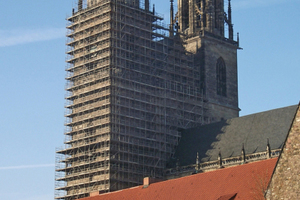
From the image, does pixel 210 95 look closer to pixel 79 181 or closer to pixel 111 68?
pixel 111 68

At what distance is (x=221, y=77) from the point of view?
77.8 m

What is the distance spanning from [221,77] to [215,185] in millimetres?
41979

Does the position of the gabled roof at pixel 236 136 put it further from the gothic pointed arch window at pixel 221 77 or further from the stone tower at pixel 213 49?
the gothic pointed arch window at pixel 221 77

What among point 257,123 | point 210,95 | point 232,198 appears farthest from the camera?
point 210,95

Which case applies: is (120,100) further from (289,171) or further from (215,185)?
(289,171)

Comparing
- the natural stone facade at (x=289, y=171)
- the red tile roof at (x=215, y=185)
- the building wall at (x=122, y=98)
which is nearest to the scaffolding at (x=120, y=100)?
the building wall at (x=122, y=98)

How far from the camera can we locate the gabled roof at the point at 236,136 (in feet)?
203

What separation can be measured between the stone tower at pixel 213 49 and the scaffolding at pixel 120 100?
2764mm

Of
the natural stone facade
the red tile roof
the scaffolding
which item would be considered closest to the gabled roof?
the scaffolding

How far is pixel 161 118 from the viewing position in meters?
70.6

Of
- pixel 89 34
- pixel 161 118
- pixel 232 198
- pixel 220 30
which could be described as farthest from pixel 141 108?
pixel 232 198

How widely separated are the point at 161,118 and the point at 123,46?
335 inches

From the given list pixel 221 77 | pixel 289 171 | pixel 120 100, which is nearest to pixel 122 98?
pixel 120 100

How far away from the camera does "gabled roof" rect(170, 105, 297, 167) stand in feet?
203
